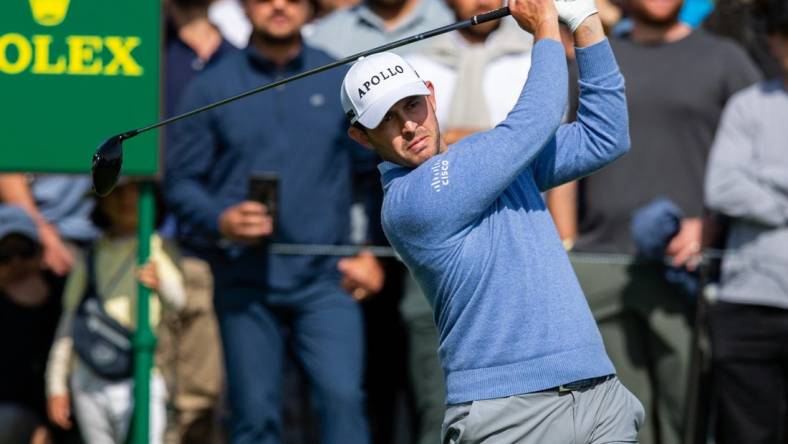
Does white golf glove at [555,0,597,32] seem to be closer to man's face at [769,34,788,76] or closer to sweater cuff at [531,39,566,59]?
sweater cuff at [531,39,566,59]

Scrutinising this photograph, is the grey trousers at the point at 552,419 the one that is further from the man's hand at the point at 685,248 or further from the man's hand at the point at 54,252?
the man's hand at the point at 54,252

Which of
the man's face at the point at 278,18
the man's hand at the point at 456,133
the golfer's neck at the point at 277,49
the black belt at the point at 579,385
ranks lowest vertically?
the black belt at the point at 579,385

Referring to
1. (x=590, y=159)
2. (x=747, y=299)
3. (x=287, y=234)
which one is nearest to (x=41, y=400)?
(x=287, y=234)

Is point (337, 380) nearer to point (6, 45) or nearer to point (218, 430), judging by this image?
point (218, 430)

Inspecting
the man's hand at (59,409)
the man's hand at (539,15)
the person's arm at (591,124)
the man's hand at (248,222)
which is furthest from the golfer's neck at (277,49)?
the man's hand at (539,15)

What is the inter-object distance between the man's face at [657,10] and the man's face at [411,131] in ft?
8.76

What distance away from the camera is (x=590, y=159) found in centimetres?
453

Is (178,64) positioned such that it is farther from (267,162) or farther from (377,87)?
(377,87)

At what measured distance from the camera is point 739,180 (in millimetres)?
6469

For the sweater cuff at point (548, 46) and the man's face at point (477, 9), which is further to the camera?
the man's face at point (477, 9)

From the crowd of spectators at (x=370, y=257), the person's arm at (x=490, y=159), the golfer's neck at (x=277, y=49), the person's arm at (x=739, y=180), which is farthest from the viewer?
the golfer's neck at (x=277, y=49)

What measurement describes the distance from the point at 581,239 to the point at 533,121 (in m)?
2.61

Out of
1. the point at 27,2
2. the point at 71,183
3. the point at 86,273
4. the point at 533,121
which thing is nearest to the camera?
the point at 533,121

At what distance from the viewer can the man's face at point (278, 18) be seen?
6.90 meters
